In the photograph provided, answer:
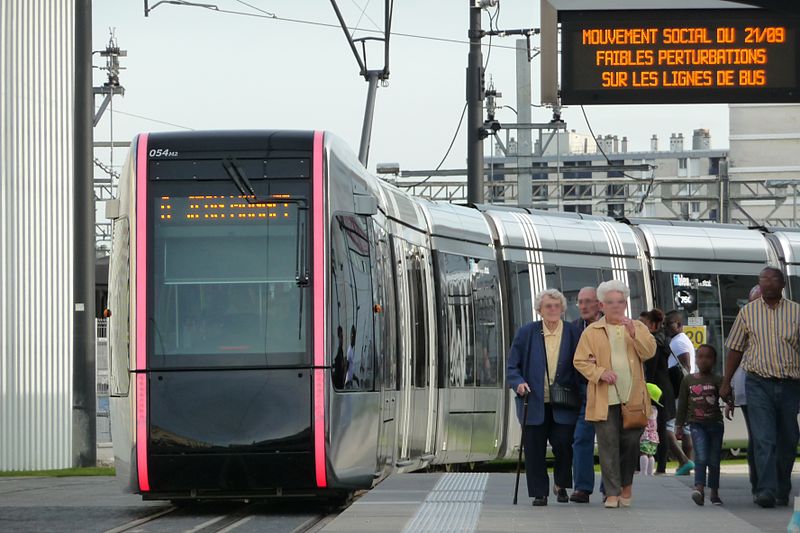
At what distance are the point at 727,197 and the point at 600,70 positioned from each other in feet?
143

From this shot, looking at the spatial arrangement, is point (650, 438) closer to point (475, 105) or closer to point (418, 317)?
point (418, 317)

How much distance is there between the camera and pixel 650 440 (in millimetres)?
16078

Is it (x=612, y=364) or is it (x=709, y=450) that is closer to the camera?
(x=612, y=364)

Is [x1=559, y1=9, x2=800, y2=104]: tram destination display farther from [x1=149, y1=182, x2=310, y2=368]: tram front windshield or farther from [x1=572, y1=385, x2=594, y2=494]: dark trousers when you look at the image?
[x1=572, y1=385, x2=594, y2=494]: dark trousers

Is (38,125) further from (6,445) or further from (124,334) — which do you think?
(124,334)

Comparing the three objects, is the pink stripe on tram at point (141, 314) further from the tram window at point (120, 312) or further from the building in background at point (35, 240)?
the building in background at point (35, 240)

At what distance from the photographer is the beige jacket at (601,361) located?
1157 cm

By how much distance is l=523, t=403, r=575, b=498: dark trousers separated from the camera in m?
12.0

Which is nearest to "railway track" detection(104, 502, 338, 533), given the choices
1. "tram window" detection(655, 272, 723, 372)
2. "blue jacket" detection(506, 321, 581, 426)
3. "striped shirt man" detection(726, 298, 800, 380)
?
"blue jacket" detection(506, 321, 581, 426)

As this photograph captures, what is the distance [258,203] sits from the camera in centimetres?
1308

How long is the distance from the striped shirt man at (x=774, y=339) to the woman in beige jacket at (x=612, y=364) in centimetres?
75

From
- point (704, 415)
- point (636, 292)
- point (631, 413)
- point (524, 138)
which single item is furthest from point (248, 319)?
point (524, 138)

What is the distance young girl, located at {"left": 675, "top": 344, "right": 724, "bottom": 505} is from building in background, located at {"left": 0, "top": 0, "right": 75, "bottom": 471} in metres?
11.5

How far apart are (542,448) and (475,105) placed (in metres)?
16.1
